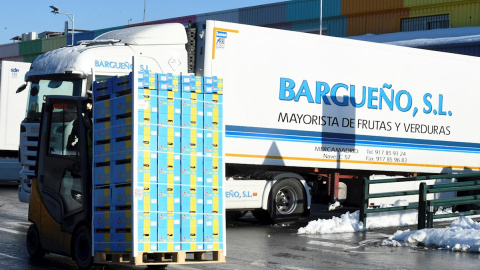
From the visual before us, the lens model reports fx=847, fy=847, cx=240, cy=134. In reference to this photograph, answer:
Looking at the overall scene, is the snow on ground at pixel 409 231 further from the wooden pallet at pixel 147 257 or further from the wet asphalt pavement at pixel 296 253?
the wooden pallet at pixel 147 257

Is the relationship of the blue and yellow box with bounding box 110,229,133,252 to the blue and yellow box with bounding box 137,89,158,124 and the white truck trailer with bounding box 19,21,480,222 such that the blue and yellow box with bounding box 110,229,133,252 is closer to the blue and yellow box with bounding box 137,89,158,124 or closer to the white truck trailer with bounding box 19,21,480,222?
the blue and yellow box with bounding box 137,89,158,124

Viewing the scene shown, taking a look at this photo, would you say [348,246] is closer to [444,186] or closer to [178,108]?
[444,186]

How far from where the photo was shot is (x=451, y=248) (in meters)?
13.9

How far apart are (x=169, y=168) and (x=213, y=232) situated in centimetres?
103

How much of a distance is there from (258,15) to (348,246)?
135 feet

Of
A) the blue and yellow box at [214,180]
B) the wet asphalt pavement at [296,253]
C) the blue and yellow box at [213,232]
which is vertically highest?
the blue and yellow box at [214,180]

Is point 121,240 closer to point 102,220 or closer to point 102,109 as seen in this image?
point 102,220

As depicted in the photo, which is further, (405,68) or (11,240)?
(405,68)

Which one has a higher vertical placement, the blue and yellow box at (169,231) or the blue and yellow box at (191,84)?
the blue and yellow box at (191,84)

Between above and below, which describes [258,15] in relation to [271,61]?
above

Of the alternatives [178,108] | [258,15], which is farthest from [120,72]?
[258,15]

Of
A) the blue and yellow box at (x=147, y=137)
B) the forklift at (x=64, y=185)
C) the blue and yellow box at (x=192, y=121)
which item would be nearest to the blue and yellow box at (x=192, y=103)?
the blue and yellow box at (x=192, y=121)

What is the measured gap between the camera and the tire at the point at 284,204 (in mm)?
18203

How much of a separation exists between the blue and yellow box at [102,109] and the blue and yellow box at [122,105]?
0.11 metres
